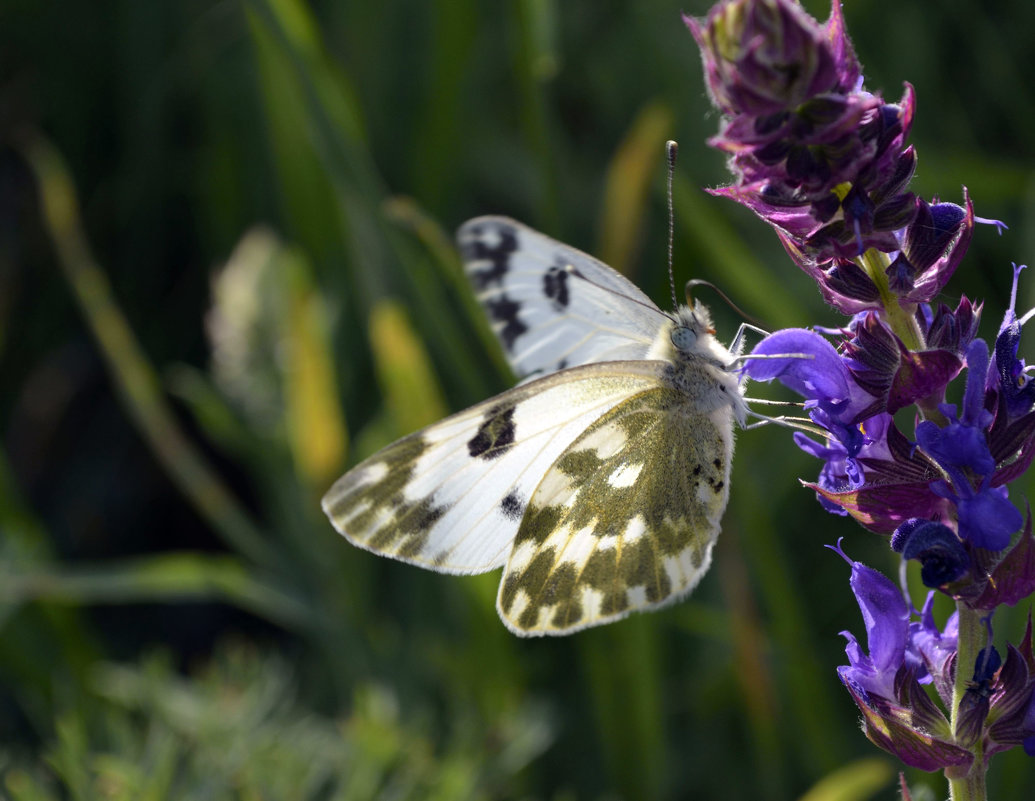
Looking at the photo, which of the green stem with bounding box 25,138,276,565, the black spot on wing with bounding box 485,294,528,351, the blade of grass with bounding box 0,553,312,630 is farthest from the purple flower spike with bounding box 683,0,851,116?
the green stem with bounding box 25,138,276,565

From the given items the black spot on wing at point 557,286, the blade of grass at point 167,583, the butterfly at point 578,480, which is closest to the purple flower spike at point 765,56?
the butterfly at point 578,480

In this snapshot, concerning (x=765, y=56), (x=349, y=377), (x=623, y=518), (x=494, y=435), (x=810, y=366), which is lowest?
(x=349, y=377)

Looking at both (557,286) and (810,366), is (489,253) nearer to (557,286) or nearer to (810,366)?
(557,286)

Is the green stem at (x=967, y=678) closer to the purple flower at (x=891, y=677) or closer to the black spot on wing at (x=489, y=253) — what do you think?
the purple flower at (x=891, y=677)

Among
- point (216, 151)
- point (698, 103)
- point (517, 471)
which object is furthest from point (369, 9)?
point (517, 471)

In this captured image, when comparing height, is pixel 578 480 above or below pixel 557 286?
below

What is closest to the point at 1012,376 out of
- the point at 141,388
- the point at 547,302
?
the point at 547,302

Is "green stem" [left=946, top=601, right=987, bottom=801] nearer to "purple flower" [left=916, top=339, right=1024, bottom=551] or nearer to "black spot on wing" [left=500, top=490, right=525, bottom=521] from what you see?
"purple flower" [left=916, top=339, right=1024, bottom=551]
